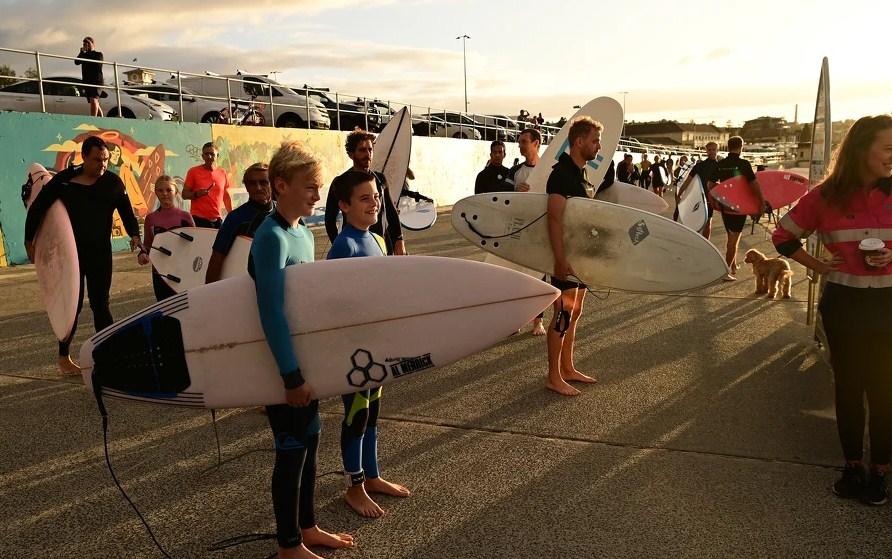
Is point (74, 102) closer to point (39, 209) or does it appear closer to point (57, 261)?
point (39, 209)

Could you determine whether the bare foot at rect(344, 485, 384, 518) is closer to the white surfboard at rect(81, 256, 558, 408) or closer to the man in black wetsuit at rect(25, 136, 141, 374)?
the white surfboard at rect(81, 256, 558, 408)

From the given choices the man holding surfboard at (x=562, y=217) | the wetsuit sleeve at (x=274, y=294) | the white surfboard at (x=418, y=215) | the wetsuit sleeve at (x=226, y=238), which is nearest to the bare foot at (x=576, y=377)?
the man holding surfboard at (x=562, y=217)

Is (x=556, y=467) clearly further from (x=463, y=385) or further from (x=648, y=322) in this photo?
(x=648, y=322)

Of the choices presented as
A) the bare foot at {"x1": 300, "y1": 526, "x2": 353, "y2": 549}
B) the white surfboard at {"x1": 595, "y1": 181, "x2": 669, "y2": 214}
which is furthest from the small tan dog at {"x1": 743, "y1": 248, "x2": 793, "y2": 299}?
the bare foot at {"x1": 300, "y1": 526, "x2": 353, "y2": 549}

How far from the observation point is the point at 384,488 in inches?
122

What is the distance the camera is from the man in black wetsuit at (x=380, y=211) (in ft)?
13.9

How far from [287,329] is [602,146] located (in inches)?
202

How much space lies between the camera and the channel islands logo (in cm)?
265

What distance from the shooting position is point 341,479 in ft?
10.9

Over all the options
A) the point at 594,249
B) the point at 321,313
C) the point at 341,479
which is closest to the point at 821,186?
the point at 594,249

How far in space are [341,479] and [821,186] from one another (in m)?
2.74

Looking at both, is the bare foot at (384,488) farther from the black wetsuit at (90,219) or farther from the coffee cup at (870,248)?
the black wetsuit at (90,219)

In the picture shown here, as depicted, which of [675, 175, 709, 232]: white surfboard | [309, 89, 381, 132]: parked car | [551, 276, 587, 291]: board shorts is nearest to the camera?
[551, 276, 587, 291]: board shorts

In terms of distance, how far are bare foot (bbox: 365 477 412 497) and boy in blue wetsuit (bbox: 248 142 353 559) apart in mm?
585
